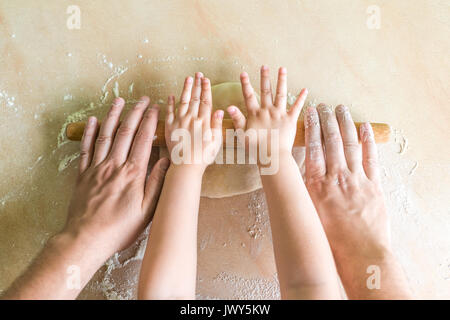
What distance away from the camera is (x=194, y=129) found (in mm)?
771

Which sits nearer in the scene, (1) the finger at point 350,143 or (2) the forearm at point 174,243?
(2) the forearm at point 174,243

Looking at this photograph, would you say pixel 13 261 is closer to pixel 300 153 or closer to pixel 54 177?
pixel 54 177

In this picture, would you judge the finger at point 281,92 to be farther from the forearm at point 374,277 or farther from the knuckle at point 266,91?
the forearm at point 374,277

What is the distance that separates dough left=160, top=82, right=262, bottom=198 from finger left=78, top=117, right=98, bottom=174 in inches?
6.7

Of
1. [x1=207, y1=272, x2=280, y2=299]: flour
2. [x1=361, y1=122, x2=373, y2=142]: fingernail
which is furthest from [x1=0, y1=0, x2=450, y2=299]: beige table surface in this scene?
[x1=361, y1=122, x2=373, y2=142]: fingernail

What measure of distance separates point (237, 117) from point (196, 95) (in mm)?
121

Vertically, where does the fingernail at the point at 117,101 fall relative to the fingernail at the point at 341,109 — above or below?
above

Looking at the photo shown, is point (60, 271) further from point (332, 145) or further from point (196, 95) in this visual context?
point (332, 145)

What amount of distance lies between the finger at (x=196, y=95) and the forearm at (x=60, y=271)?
1.21 feet

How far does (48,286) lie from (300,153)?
0.62m

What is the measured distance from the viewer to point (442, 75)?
2.98 feet

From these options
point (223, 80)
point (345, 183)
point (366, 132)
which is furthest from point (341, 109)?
point (223, 80)

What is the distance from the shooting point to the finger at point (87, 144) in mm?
805
